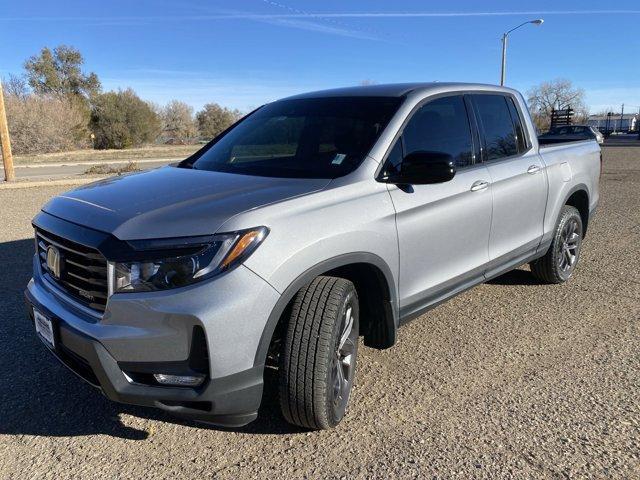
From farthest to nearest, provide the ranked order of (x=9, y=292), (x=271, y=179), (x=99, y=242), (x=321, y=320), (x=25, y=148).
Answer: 1. (x=25, y=148)
2. (x=9, y=292)
3. (x=271, y=179)
4. (x=321, y=320)
5. (x=99, y=242)

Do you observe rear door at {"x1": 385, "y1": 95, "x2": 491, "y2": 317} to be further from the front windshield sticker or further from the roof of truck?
the front windshield sticker

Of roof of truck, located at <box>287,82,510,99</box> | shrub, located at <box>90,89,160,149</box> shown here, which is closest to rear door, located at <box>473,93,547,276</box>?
roof of truck, located at <box>287,82,510,99</box>

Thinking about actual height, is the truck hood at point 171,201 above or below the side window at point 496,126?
below

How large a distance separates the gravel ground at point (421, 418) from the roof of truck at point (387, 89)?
1.81 meters

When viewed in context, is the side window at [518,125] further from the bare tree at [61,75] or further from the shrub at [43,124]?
the bare tree at [61,75]

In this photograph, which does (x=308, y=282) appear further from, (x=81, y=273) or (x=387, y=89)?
(x=387, y=89)

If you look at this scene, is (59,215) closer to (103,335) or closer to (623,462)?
(103,335)

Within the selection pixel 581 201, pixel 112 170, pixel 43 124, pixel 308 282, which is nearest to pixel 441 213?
pixel 308 282

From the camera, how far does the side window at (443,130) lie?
3434mm

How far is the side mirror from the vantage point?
2963 millimetres

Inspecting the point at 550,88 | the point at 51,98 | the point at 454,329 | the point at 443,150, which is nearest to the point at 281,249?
Result: the point at 443,150

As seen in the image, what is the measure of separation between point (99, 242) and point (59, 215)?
582mm

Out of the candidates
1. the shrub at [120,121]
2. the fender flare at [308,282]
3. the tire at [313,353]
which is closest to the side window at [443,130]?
the fender flare at [308,282]

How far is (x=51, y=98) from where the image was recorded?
45.3m
